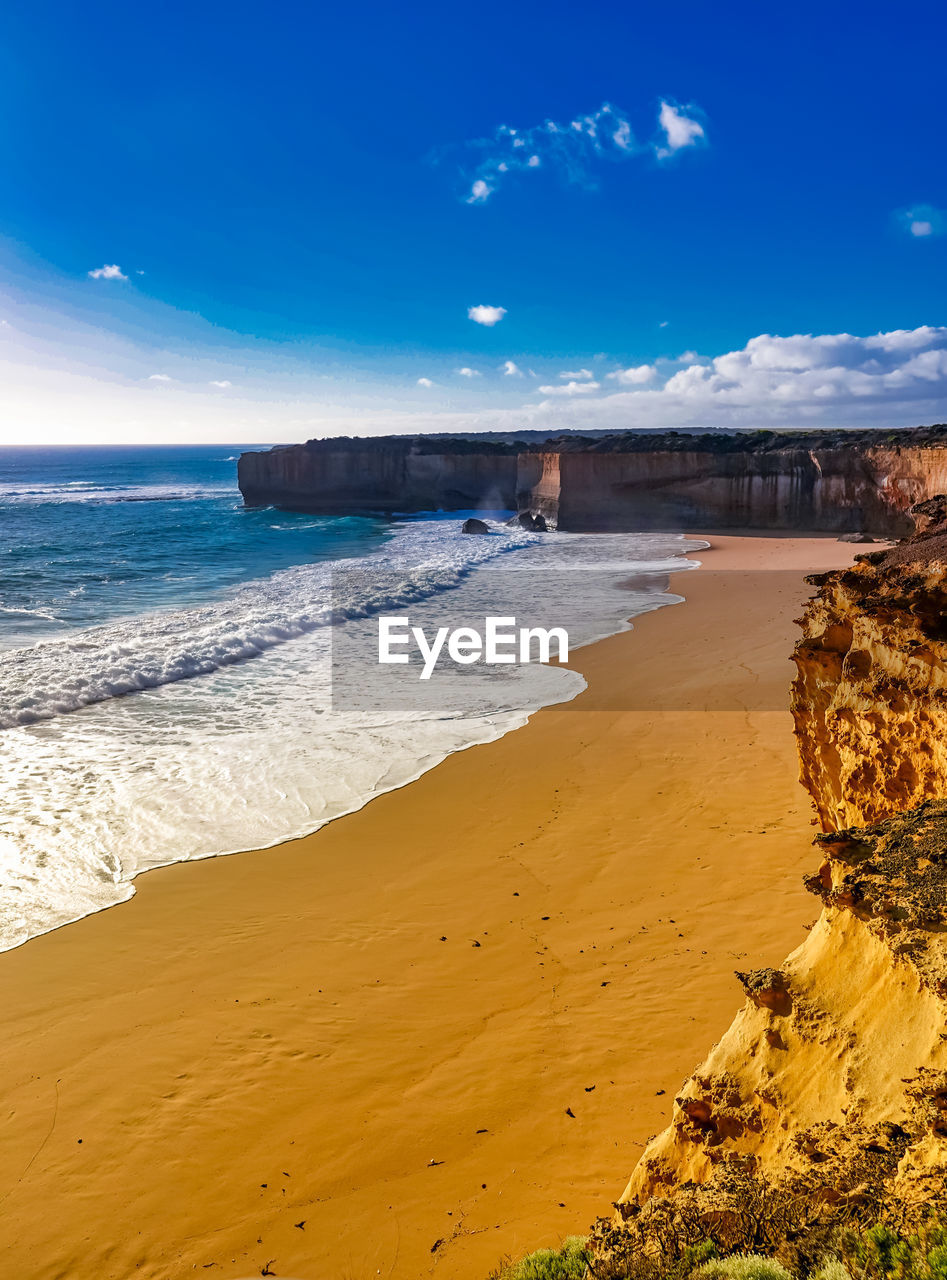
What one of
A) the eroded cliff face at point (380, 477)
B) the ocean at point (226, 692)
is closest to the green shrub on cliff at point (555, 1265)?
the ocean at point (226, 692)

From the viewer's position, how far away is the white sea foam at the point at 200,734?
759 centimetres

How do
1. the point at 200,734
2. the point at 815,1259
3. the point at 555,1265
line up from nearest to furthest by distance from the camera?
the point at 815,1259 < the point at 555,1265 < the point at 200,734

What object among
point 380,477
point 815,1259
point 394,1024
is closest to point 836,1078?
point 815,1259

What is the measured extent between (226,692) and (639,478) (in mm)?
30602

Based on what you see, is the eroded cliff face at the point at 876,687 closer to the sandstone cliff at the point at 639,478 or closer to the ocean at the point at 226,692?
the ocean at the point at 226,692

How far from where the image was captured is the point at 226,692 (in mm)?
12906

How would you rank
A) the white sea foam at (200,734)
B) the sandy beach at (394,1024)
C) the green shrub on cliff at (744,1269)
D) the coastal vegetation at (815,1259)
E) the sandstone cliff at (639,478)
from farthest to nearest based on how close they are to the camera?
1. the sandstone cliff at (639,478)
2. the white sea foam at (200,734)
3. the sandy beach at (394,1024)
4. the green shrub on cliff at (744,1269)
5. the coastal vegetation at (815,1259)

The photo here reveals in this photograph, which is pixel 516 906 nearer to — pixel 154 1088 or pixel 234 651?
pixel 154 1088

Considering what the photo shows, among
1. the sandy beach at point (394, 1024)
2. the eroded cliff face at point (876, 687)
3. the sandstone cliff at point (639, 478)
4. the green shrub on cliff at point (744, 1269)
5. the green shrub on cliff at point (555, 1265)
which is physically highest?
the sandstone cliff at point (639, 478)

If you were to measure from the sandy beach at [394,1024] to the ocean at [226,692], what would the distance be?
32.3 inches

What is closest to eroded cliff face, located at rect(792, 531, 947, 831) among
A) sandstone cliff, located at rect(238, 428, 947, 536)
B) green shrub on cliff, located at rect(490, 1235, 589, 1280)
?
green shrub on cliff, located at rect(490, 1235, 589, 1280)

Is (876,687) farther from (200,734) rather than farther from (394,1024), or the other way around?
(200,734)

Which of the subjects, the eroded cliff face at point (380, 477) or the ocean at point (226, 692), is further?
the eroded cliff face at point (380, 477)

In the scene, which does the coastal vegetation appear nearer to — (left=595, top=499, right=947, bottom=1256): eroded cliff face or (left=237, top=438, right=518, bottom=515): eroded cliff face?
(left=595, top=499, right=947, bottom=1256): eroded cliff face
